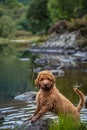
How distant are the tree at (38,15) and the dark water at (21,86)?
190 feet

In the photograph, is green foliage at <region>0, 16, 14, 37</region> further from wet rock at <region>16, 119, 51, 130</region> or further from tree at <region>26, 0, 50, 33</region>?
wet rock at <region>16, 119, 51, 130</region>

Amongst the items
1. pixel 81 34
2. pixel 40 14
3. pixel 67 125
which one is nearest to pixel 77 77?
pixel 67 125

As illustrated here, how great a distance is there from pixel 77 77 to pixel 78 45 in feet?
90.0

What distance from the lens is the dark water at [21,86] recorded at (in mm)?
18266

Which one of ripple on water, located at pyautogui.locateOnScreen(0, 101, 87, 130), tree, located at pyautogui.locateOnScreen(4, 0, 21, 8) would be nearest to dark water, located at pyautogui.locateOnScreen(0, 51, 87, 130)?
ripple on water, located at pyautogui.locateOnScreen(0, 101, 87, 130)

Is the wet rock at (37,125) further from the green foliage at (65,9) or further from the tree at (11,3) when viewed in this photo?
the tree at (11,3)

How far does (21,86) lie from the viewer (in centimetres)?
2945

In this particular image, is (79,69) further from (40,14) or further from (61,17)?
(40,14)

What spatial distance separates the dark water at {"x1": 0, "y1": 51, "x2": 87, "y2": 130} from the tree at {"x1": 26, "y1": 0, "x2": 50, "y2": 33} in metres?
58.0

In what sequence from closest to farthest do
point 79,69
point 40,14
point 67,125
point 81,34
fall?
point 67,125, point 79,69, point 81,34, point 40,14

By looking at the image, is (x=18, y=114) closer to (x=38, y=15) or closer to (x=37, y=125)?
(x=37, y=125)

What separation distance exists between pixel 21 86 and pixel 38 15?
7431 cm

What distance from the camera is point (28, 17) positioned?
10588 cm

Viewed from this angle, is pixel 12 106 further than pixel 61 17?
No
